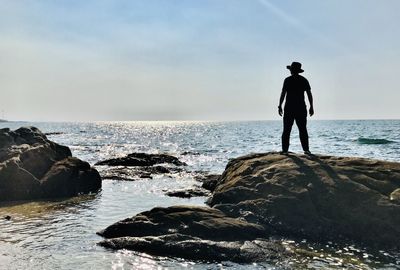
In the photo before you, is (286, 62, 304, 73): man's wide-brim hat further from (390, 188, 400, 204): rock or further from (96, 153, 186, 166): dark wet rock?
(96, 153, 186, 166): dark wet rock

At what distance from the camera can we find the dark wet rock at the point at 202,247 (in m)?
9.16

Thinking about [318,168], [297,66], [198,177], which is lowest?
[198,177]

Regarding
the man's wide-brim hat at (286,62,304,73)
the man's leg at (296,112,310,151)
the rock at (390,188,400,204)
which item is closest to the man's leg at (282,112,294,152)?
the man's leg at (296,112,310,151)

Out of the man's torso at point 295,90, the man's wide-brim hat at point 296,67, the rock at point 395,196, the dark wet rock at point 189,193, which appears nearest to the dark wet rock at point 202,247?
the rock at point 395,196

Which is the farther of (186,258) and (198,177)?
(198,177)

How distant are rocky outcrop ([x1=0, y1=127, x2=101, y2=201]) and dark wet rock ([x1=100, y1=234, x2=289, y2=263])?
8936mm

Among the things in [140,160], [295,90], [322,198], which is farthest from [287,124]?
[140,160]

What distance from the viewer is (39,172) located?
18.7m

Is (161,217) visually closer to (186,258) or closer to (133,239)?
(133,239)

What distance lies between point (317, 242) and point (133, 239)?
471cm

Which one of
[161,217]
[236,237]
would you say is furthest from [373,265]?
[161,217]

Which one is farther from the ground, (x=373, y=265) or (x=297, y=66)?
(x=297, y=66)

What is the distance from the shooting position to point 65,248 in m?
9.80

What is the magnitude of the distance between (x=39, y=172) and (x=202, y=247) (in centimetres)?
1205
